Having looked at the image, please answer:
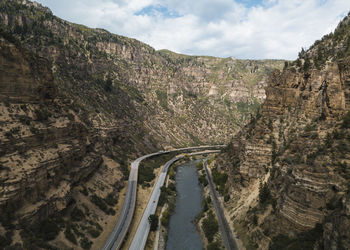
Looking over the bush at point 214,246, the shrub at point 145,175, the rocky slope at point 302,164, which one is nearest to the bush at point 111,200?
the shrub at point 145,175

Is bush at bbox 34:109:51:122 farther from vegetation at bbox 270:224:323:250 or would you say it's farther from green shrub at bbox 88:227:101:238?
vegetation at bbox 270:224:323:250

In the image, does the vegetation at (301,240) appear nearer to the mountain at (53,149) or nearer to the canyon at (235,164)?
the canyon at (235,164)

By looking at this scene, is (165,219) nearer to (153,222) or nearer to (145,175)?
(153,222)

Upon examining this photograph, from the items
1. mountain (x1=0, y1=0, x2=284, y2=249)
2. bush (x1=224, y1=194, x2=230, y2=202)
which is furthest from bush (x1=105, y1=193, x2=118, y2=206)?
bush (x1=224, y1=194, x2=230, y2=202)

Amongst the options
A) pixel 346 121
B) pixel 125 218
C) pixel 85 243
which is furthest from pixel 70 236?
pixel 346 121

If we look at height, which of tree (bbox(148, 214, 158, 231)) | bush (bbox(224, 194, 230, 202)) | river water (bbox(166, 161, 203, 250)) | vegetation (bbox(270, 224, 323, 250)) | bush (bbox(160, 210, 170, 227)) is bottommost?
river water (bbox(166, 161, 203, 250))

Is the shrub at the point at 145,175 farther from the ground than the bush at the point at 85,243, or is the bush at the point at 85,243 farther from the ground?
the bush at the point at 85,243
